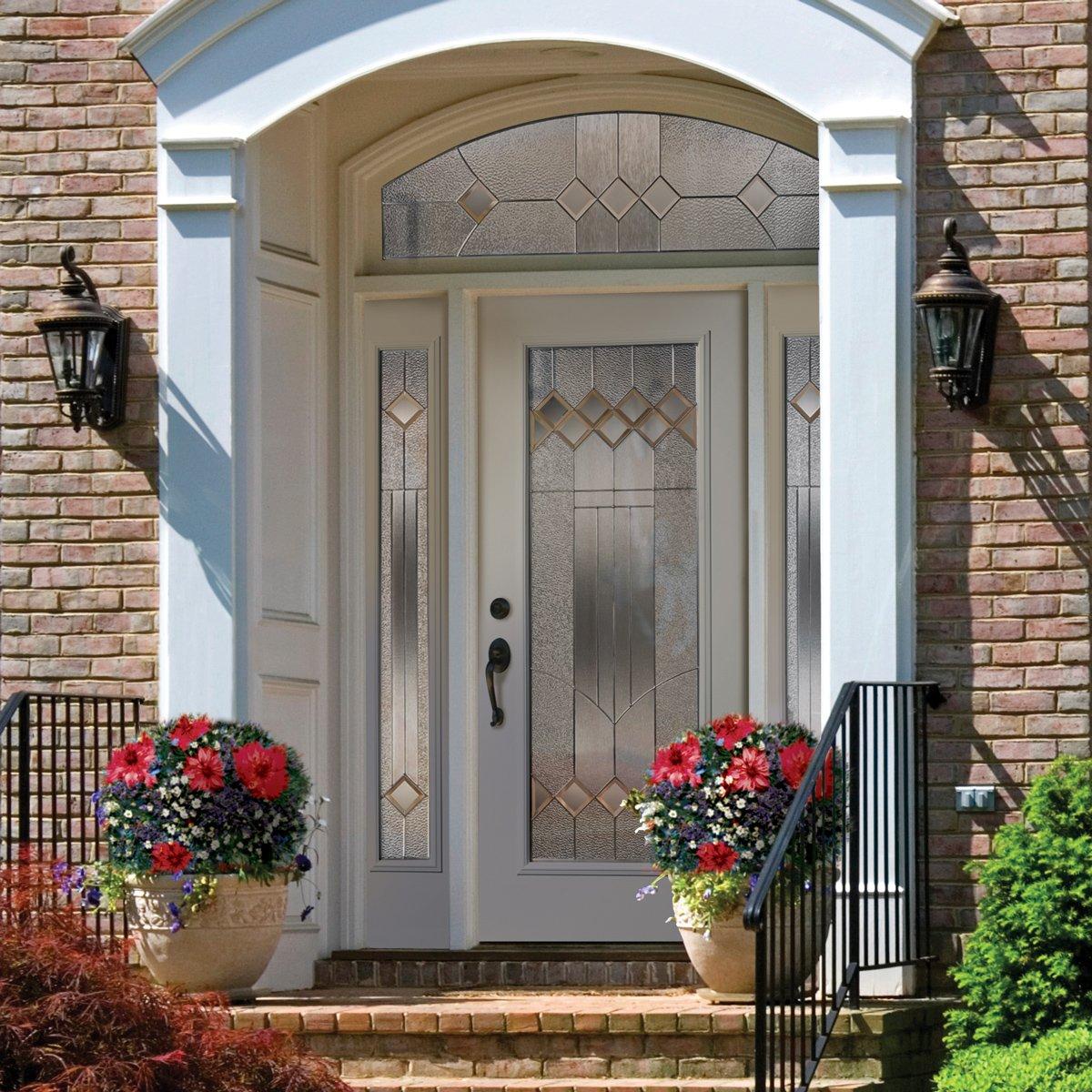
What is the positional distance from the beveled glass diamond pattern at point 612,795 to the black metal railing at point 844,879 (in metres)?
1.07

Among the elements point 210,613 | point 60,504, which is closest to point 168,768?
point 210,613

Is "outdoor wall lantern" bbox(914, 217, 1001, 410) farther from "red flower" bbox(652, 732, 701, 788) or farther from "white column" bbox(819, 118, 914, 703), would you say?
"red flower" bbox(652, 732, 701, 788)

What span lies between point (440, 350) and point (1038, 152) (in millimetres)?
2181

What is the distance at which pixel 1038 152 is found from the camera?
6285 mm

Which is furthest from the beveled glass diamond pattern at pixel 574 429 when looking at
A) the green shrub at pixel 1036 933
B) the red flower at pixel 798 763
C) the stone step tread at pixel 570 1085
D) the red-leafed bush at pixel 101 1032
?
the red-leafed bush at pixel 101 1032

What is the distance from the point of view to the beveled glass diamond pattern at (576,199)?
7277 mm

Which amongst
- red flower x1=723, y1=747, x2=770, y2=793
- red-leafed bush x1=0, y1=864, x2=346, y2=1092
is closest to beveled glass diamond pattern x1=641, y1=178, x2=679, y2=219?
red flower x1=723, y1=747, x2=770, y2=793

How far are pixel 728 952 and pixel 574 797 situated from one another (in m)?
1.41

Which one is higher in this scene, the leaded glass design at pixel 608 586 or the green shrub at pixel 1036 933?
the leaded glass design at pixel 608 586

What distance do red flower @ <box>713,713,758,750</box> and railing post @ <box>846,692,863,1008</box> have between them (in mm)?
318

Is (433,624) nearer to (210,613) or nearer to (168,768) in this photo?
(210,613)

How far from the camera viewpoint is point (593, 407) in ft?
23.7

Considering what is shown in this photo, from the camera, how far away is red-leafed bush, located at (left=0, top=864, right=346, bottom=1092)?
13.2 ft

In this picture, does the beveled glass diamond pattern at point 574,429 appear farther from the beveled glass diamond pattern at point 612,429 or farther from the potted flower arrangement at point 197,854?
the potted flower arrangement at point 197,854
